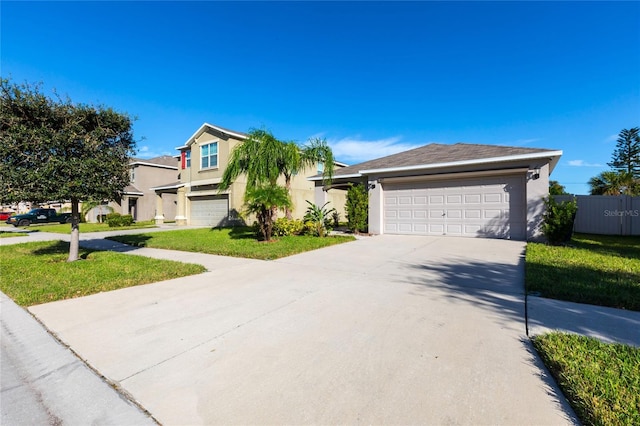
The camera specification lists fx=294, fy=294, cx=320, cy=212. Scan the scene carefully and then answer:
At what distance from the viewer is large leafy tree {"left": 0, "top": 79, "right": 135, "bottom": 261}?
6398mm

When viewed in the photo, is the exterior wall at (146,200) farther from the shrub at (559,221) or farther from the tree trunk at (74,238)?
the shrub at (559,221)

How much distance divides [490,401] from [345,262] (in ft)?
16.8

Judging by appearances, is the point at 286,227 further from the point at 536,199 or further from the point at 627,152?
the point at 627,152

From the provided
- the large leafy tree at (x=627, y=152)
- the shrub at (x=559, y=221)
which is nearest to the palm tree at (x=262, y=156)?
the shrub at (x=559, y=221)

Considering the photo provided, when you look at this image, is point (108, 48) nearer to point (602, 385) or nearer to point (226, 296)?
point (226, 296)

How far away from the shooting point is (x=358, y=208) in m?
13.6

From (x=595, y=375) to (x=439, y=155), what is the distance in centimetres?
1185

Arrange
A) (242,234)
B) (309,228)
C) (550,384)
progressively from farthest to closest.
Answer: (242,234) → (309,228) → (550,384)

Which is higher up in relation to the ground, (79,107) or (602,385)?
(79,107)

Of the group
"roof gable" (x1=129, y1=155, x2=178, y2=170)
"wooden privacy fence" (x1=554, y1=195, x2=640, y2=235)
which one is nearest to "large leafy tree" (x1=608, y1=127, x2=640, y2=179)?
"wooden privacy fence" (x1=554, y1=195, x2=640, y2=235)

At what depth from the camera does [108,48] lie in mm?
11891

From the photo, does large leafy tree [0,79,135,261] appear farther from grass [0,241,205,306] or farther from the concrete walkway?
the concrete walkway

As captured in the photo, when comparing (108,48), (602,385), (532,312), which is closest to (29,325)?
(602,385)


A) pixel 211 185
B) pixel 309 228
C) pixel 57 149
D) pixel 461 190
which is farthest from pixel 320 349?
pixel 211 185
